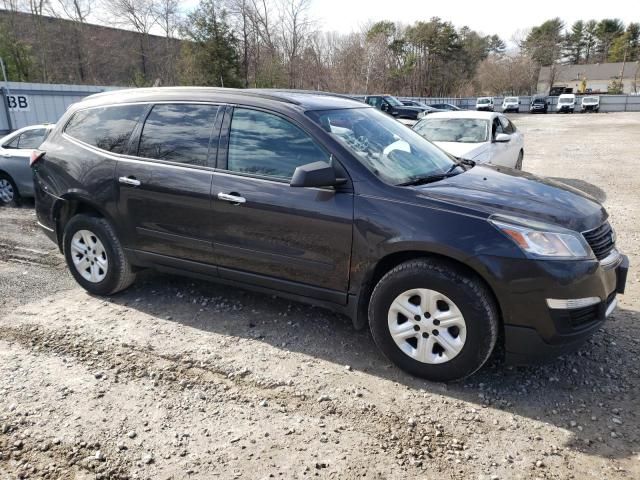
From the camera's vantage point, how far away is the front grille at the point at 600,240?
303cm

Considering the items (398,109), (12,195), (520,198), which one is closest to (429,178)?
(520,198)

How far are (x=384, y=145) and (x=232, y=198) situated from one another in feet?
4.03

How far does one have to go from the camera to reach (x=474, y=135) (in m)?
8.27

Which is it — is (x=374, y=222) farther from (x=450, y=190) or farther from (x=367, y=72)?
(x=367, y=72)

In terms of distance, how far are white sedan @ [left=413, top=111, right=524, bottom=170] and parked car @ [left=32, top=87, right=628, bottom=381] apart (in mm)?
3855

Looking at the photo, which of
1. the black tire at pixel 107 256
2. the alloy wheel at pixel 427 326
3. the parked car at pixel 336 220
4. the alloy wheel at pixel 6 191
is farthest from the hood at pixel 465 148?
the alloy wheel at pixel 6 191

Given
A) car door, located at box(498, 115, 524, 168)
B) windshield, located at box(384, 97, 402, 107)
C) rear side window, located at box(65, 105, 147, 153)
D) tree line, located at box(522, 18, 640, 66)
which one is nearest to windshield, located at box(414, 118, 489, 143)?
car door, located at box(498, 115, 524, 168)

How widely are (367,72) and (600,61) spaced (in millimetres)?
67730

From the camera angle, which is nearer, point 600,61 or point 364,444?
point 364,444

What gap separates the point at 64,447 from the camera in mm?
2623

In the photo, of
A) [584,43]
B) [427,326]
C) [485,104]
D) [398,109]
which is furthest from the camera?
[584,43]

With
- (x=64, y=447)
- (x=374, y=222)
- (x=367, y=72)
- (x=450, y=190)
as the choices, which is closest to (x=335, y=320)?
(x=374, y=222)

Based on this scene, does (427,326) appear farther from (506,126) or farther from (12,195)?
(12,195)

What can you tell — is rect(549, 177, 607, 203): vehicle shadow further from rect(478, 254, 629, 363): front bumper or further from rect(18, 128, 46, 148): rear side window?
rect(18, 128, 46, 148): rear side window
